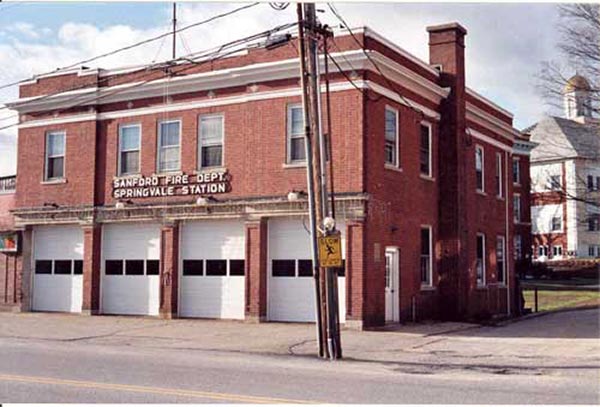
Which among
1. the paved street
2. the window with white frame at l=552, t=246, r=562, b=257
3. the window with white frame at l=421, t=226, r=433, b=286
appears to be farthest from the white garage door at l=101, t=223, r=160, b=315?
the window with white frame at l=552, t=246, r=562, b=257

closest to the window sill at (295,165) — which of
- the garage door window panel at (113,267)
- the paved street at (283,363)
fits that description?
the paved street at (283,363)

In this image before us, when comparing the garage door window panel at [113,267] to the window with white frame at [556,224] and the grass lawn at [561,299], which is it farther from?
the window with white frame at [556,224]

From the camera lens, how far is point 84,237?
2723cm

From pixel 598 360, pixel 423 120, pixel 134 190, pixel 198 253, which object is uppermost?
pixel 423 120

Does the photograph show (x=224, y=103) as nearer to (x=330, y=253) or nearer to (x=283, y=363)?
(x=330, y=253)

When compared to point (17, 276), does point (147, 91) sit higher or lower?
higher

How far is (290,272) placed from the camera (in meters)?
23.7

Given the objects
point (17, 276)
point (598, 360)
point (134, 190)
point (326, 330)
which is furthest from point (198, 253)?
point (598, 360)

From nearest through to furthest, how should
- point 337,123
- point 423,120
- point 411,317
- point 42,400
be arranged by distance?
1. point 42,400
2. point 337,123
3. point 411,317
4. point 423,120

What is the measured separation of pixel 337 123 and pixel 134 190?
25.8 feet

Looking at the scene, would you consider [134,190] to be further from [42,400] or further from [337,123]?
[42,400]

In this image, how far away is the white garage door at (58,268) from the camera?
27.6 m

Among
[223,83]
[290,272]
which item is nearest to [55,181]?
[223,83]

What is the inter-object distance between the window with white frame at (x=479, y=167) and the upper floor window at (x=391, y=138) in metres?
6.77
